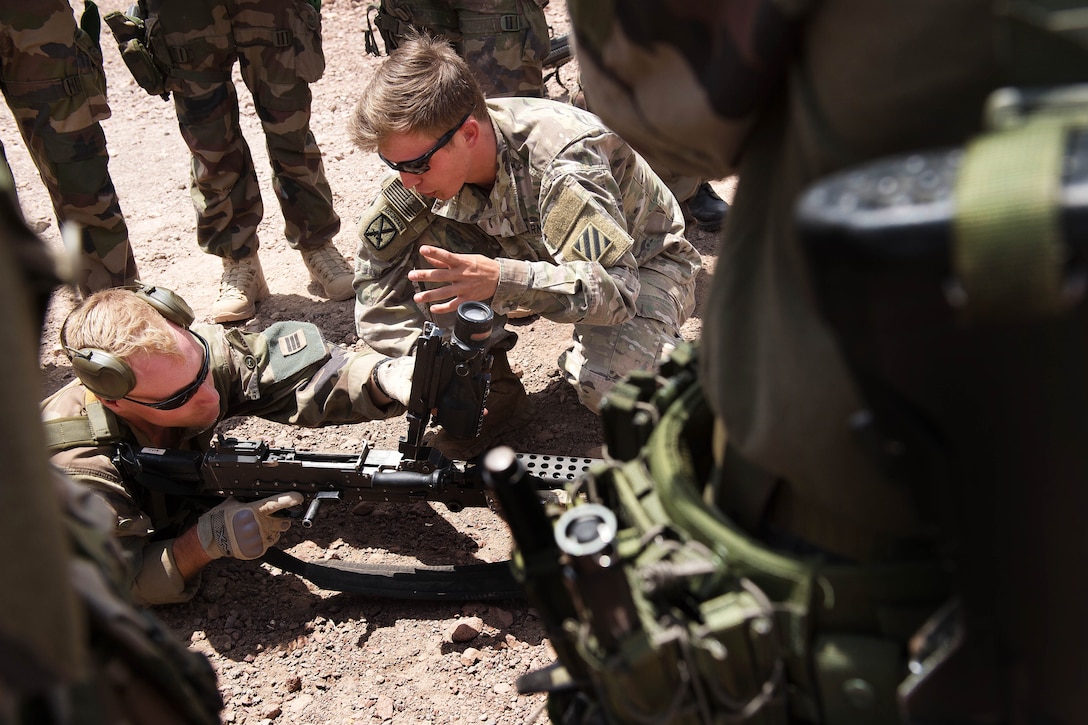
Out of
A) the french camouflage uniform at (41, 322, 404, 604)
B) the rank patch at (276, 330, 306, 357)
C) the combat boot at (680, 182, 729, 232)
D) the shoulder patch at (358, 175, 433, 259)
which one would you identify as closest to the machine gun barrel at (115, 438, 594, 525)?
the french camouflage uniform at (41, 322, 404, 604)

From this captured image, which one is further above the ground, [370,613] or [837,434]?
[837,434]

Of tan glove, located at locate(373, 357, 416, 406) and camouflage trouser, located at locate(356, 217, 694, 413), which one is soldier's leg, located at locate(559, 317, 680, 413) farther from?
tan glove, located at locate(373, 357, 416, 406)

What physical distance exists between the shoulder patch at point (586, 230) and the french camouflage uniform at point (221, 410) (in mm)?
866

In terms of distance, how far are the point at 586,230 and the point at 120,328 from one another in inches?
59.6

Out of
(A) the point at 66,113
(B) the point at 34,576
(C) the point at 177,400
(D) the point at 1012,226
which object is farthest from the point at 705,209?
(B) the point at 34,576

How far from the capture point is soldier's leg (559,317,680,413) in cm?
339

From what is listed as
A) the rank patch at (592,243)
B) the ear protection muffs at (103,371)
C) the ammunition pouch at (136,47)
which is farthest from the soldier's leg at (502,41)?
the ear protection muffs at (103,371)

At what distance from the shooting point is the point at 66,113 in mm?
4332

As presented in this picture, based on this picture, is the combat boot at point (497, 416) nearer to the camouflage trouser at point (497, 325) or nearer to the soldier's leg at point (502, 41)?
the camouflage trouser at point (497, 325)

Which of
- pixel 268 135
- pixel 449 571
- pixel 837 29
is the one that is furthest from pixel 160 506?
pixel 837 29

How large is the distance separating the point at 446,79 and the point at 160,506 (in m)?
1.79

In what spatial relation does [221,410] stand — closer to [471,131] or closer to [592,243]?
[471,131]

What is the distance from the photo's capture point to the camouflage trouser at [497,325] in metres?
3.40

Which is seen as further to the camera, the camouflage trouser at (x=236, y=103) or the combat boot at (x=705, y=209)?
the combat boot at (x=705, y=209)
